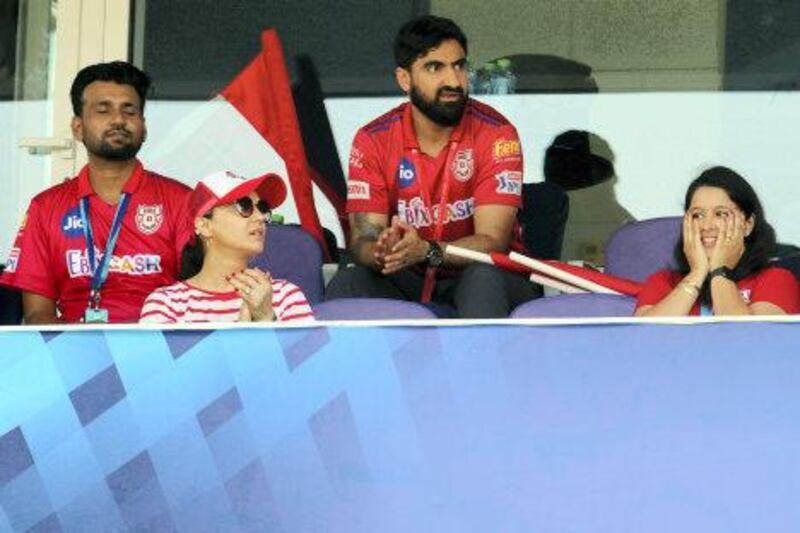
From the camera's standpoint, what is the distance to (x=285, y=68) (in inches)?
261

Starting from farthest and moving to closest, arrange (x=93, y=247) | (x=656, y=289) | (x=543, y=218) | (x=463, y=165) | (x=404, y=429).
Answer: (x=543, y=218), (x=463, y=165), (x=93, y=247), (x=656, y=289), (x=404, y=429)

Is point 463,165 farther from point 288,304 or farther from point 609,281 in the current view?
point 288,304

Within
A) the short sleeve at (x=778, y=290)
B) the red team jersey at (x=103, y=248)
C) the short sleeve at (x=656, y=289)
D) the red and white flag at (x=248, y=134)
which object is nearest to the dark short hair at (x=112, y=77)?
the red team jersey at (x=103, y=248)

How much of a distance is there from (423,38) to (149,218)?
42.8 inches

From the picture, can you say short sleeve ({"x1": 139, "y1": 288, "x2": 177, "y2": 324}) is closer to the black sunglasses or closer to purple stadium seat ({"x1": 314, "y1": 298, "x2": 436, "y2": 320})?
the black sunglasses

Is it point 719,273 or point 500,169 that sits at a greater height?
point 500,169

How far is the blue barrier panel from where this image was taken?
121 inches

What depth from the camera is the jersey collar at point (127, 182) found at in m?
5.53

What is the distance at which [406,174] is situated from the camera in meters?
5.71

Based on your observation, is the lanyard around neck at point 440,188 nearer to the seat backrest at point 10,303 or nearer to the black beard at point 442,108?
the black beard at point 442,108

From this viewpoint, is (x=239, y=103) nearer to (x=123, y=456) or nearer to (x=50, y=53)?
(x=50, y=53)

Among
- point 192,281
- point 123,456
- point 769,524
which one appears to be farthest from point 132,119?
point 769,524

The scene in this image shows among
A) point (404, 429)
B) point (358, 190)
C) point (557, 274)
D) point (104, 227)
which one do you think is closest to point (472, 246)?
point (557, 274)

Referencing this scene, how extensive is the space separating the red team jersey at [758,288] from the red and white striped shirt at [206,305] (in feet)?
3.15
